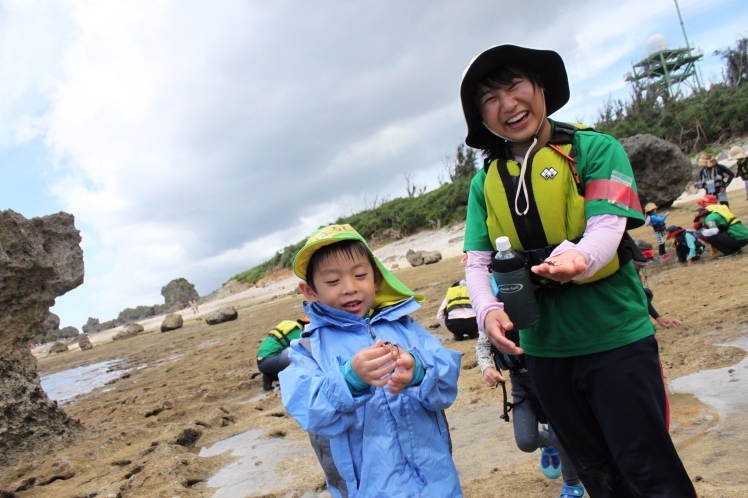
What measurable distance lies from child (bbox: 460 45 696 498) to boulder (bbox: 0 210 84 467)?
5189mm

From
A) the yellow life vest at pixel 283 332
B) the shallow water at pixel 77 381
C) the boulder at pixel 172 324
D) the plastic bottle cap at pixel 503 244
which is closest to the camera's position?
the plastic bottle cap at pixel 503 244

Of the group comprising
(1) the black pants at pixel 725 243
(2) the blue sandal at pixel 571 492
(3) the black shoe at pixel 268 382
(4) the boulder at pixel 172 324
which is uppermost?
(4) the boulder at pixel 172 324

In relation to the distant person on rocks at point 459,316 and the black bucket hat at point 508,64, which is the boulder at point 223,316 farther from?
the black bucket hat at point 508,64

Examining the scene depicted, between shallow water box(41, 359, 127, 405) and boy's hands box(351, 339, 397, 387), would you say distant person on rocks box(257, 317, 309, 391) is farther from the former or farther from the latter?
shallow water box(41, 359, 127, 405)

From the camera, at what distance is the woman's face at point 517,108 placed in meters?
1.98

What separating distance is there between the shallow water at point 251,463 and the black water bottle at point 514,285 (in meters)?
2.26

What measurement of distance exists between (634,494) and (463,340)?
460cm

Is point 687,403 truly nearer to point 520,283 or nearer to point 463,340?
point 520,283

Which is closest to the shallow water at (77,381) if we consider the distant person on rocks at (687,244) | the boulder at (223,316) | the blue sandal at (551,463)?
the boulder at (223,316)

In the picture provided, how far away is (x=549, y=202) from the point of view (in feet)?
6.12

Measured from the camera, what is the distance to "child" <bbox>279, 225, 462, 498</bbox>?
5.98 ft

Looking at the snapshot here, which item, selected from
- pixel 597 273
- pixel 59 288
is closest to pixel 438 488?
pixel 597 273

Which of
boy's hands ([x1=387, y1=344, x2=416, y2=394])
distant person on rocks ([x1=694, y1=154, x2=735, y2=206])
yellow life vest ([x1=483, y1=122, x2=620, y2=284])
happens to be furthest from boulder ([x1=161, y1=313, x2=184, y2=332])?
yellow life vest ([x1=483, y1=122, x2=620, y2=284])

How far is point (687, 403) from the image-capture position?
3.15 m
